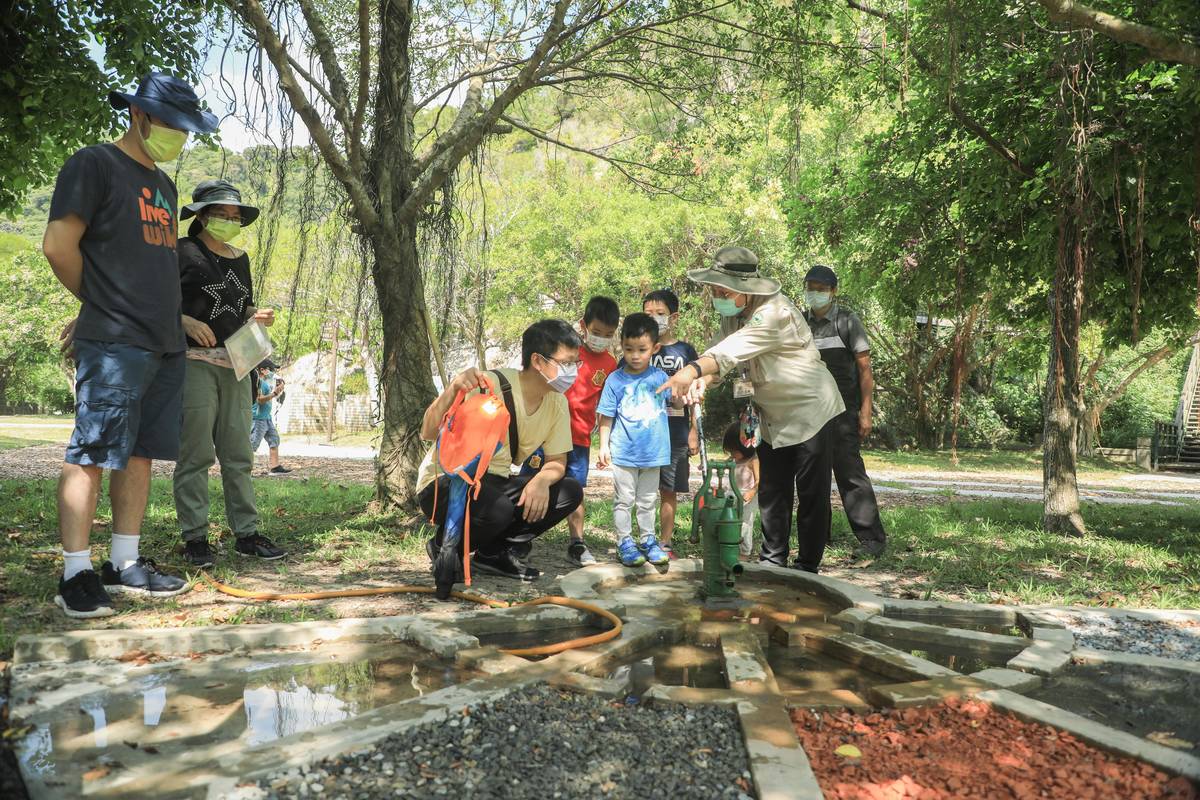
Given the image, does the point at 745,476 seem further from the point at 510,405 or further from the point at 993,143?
the point at 993,143

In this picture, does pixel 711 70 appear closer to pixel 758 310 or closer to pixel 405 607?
pixel 758 310

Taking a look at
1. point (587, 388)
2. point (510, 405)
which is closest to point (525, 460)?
point (510, 405)

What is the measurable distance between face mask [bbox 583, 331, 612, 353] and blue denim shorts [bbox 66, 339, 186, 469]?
250cm

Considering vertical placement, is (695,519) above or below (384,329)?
below

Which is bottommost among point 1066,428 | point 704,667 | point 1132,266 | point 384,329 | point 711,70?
point 704,667

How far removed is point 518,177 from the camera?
24469mm

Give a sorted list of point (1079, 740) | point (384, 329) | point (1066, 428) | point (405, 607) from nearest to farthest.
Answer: point (1079, 740) < point (405, 607) < point (384, 329) < point (1066, 428)

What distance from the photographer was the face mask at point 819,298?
19.9ft

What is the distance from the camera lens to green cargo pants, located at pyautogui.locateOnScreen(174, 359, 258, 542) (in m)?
4.86

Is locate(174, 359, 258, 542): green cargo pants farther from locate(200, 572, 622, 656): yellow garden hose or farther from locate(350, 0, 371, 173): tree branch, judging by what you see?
locate(350, 0, 371, 173): tree branch

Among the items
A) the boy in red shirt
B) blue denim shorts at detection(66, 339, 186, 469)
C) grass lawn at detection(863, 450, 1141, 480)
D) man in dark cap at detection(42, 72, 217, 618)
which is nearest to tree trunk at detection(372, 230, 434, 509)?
the boy in red shirt

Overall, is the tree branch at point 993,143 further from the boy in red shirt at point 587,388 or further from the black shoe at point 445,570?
the black shoe at point 445,570

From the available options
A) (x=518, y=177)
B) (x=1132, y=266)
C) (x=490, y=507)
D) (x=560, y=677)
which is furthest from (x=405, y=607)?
(x=518, y=177)

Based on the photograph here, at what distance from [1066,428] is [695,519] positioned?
4.85 meters
